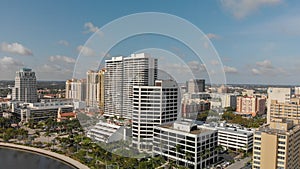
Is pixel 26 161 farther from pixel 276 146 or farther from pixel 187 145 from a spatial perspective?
pixel 276 146

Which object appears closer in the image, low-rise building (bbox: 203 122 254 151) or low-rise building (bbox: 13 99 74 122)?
low-rise building (bbox: 203 122 254 151)

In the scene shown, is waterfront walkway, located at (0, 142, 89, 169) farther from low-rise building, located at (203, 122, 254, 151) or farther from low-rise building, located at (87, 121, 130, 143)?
low-rise building, located at (203, 122, 254, 151)

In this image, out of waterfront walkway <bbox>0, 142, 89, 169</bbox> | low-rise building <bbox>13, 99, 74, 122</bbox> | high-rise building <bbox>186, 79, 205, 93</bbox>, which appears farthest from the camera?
low-rise building <bbox>13, 99, 74, 122</bbox>

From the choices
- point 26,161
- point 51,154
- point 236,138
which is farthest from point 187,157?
point 26,161

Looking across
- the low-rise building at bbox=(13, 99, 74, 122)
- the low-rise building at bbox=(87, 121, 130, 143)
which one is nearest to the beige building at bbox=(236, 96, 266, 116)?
the low-rise building at bbox=(13, 99, 74, 122)

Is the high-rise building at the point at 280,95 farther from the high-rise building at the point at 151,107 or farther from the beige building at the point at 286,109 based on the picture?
the high-rise building at the point at 151,107

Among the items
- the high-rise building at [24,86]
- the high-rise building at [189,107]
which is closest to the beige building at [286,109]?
the high-rise building at [189,107]

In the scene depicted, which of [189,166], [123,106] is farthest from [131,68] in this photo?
[189,166]
